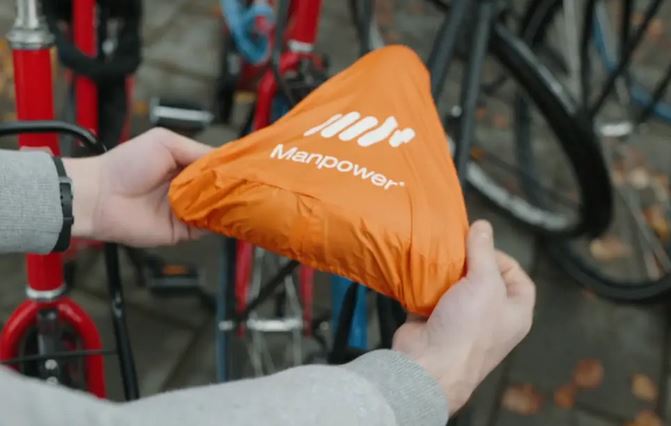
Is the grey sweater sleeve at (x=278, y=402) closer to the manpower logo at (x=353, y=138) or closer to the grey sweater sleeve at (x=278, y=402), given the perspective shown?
the grey sweater sleeve at (x=278, y=402)

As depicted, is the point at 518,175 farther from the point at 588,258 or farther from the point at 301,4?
the point at 301,4

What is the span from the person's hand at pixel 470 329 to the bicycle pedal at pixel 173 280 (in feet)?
4.11

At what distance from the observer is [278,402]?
24.2 inches

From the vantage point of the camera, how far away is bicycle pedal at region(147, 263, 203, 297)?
197 cm

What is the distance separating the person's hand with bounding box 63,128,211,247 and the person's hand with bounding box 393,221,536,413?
1.34ft

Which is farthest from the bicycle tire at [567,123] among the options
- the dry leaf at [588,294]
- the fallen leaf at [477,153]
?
the fallen leaf at [477,153]

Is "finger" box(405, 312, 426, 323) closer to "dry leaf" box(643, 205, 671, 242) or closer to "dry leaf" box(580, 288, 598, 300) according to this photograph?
"dry leaf" box(580, 288, 598, 300)

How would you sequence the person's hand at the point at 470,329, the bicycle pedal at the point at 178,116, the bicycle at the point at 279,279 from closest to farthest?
the person's hand at the point at 470,329
the bicycle at the point at 279,279
the bicycle pedal at the point at 178,116

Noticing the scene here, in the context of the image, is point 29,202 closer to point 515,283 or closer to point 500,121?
point 515,283

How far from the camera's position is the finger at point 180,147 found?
102 centimetres

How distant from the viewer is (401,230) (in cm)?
78

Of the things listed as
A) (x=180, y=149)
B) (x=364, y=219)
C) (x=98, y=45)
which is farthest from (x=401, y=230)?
(x=98, y=45)

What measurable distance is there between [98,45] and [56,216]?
88 centimetres

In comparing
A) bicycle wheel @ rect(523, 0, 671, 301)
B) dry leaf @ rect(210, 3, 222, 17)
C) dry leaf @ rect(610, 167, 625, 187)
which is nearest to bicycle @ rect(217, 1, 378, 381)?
bicycle wheel @ rect(523, 0, 671, 301)
